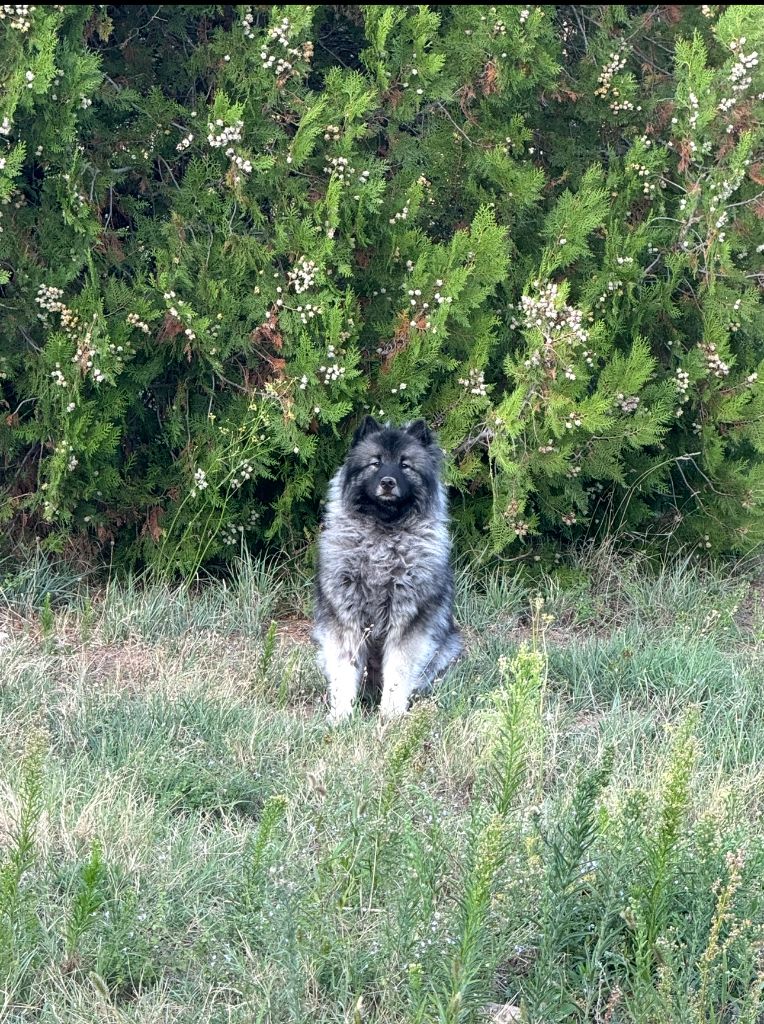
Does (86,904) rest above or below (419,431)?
below

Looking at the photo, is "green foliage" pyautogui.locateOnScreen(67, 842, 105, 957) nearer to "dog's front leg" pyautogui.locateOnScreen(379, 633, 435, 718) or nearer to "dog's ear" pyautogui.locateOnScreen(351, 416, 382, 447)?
"dog's front leg" pyautogui.locateOnScreen(379, 633, 435, 718)

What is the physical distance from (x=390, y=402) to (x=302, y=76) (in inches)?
75.4

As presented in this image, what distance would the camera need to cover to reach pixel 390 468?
247 inches

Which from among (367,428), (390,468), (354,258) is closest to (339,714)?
(390,468)

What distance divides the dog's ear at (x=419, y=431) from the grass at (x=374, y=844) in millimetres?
1268

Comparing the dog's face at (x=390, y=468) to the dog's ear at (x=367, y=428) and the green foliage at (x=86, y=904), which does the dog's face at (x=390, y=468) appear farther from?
the green foliage at (x=86, y=904)

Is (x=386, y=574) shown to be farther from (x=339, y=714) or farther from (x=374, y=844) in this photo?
(x=374, y=844)

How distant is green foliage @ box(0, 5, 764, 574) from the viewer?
6863 millimetres

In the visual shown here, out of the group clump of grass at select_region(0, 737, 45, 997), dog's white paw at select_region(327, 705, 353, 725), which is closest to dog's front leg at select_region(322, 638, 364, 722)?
dog's white paw at select_region(327, 705, 353, 725)

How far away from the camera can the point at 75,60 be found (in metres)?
6.53

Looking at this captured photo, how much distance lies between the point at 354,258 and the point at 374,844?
4279mm

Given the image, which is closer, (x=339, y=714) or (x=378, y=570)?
(x=339, y=714)

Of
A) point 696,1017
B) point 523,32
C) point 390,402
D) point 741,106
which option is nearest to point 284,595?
point 390,402

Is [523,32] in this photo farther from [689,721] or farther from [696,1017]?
[696,1017]
